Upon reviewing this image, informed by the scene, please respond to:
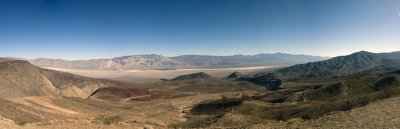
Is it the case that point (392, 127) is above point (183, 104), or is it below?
above

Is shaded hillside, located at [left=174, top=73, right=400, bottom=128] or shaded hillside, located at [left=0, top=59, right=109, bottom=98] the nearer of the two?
shaded hillside, located at [left=174, top=73, right=400, bottom=128]

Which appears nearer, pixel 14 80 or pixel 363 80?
pixel 14 80

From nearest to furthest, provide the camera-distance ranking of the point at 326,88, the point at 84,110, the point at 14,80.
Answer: the point at 84,110 < the point at 14,80 < the point at 326,88

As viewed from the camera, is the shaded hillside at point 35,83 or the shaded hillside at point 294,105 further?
the shaded hillside at point 35,83

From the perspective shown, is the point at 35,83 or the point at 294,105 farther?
the point at 35,83

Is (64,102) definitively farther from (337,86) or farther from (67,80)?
(337,86)

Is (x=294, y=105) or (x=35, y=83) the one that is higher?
(x=35, y=83)

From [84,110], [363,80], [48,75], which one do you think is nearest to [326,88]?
[363,80]

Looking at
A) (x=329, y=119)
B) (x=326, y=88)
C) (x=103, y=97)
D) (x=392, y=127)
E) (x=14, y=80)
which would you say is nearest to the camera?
(x=392, y=127)
